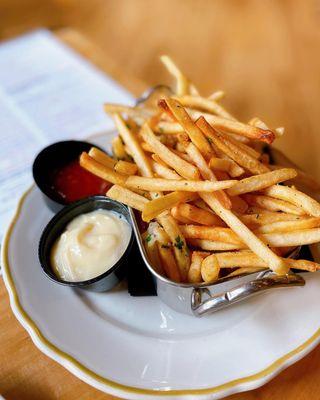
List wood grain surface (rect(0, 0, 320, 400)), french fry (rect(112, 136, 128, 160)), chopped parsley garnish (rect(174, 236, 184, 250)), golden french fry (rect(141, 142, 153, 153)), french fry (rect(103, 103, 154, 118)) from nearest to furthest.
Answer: chopped parsley garnish (rect(174, 236, 184, 250)), golden french fry (rect(141, 142, 153, 153)), french fry (rect(112, 136, 128, 160)), french fry (rect(103, 103, 154, 118)), wood grain surface (rect(0, 0, 320, 400))

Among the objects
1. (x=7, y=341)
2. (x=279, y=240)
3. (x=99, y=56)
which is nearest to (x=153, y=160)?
(x=279, y=240)

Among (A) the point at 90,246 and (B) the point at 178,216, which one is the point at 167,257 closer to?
(B) the point at 178,216

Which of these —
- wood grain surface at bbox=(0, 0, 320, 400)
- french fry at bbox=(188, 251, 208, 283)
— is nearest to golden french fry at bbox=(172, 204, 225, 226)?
french fry at bbox=(188, 251, 208, 283)

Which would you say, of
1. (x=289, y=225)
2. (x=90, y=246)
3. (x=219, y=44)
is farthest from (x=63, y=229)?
(x=219, y=44)

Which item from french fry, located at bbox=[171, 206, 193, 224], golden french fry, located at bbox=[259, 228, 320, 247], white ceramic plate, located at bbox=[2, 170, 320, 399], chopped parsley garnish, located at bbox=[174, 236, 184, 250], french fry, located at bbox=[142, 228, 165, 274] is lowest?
white ceramic plate, located at bbox=[2, 170, 320, 399]

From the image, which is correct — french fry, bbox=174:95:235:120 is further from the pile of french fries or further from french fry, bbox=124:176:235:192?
french fry, bbox=124:176:235:192

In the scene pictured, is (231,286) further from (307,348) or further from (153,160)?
(153,160)
